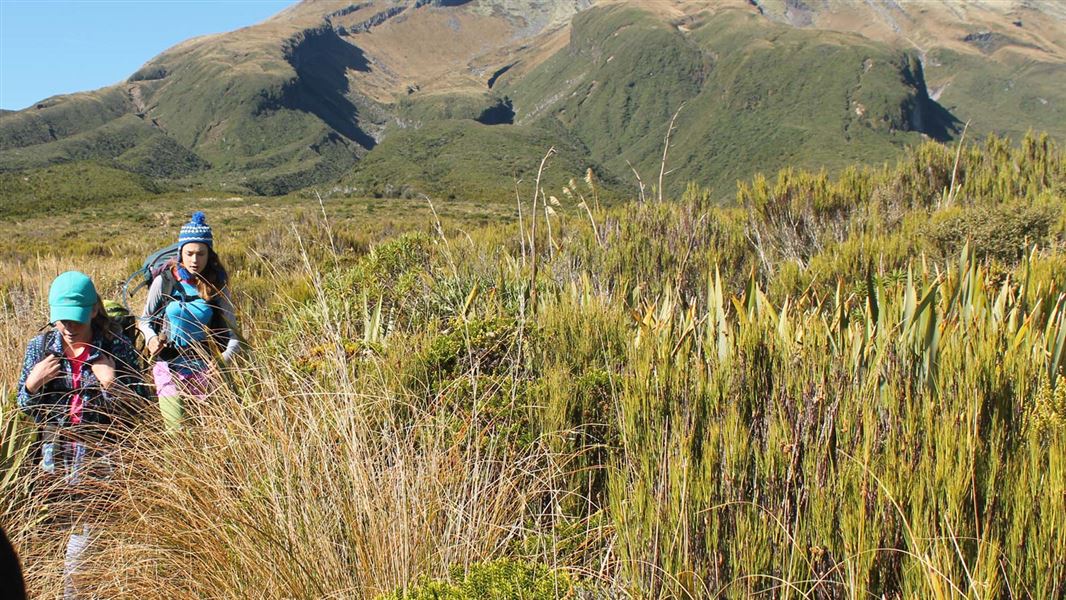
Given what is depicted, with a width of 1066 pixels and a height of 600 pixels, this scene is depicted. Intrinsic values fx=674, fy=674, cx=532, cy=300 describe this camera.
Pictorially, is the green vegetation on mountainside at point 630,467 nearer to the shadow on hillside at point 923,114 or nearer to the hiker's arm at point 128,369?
the hiker's arm at point 128,369

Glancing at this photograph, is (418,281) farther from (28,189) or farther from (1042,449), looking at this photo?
(28,189)

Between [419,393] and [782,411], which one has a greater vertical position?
[782,411]

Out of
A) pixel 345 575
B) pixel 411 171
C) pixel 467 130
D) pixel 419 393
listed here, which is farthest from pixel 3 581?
pixel 467 130

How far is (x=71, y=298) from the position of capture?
3.12 meters

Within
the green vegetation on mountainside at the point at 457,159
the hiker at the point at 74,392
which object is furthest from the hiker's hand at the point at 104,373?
the green vegetation on mountainside at the point at 457,159

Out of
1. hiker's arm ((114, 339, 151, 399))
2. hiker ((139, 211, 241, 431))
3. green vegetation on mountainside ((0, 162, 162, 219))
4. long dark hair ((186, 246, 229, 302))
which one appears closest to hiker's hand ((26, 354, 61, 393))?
hiker's arm ((114, 339, 151, 399))

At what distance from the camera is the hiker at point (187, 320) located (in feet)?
11.0

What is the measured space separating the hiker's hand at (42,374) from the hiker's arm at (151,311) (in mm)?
446

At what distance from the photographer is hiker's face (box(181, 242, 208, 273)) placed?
3.85 m

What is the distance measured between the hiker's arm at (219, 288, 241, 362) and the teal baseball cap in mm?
648

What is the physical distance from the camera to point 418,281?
16.2 feet

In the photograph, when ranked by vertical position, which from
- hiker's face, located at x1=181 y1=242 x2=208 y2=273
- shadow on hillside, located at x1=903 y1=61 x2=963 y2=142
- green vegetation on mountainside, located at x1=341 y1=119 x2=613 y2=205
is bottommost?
shadow on hillside, located at x1=903 y1=61 x2=963 y2=142

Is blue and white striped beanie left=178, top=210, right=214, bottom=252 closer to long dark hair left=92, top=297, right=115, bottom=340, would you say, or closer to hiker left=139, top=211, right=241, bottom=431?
hiker left=139, top=211, right=241, bottom=431

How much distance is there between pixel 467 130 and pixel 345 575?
159037 mm
